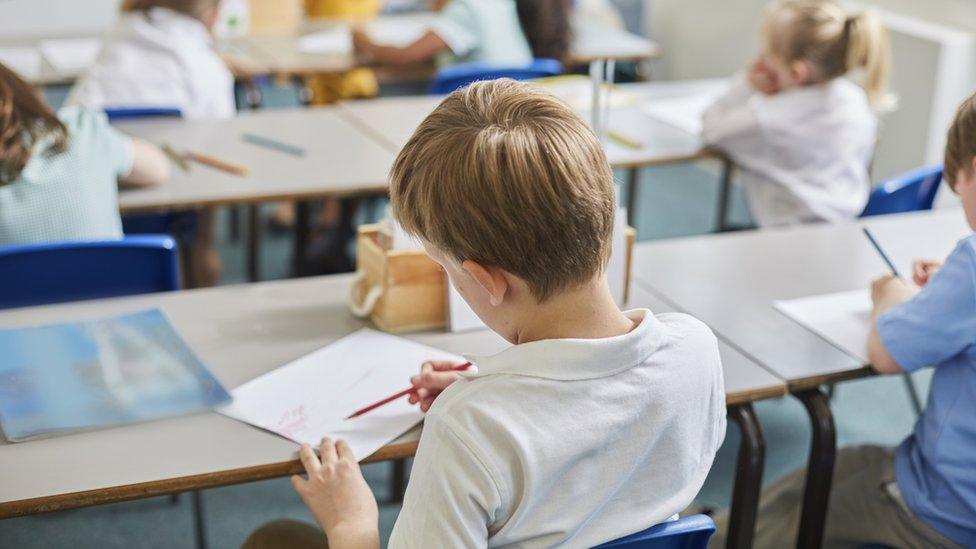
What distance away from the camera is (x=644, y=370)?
1.11m

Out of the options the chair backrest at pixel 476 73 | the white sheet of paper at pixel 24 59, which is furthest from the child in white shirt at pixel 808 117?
the white sheet of paper at pixel 24 59

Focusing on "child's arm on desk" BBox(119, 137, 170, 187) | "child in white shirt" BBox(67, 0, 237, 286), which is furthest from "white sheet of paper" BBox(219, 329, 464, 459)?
"child in white shirt" BBox(67, 0, 237, 286)

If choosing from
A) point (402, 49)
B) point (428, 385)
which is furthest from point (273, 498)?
point (402, 49)

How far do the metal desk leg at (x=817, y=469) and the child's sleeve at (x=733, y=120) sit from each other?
1314mm

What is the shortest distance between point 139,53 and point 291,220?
42.2 inches

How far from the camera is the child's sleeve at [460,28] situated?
12.4ft

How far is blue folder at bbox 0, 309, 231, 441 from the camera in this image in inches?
58.1

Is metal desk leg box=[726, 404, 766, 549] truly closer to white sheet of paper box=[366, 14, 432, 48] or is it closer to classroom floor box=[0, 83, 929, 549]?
classroom floor box=[0, 83, 929, 549]

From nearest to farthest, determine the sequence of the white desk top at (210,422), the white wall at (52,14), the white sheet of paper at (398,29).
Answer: the white desk top at (210,422) → the white sheet of paper at (398,29) → the white wall at (52,14)

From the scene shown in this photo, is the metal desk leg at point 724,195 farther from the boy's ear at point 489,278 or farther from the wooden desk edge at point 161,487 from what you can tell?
the boy's ear at point 489,278

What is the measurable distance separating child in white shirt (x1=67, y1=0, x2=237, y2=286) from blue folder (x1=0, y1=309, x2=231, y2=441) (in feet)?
4.76

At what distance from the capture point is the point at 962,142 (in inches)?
61.8

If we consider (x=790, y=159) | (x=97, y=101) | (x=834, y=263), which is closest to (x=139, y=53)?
(x=97, y=101)

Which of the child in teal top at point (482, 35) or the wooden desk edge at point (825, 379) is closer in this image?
the wooden desk edge at point (825, 379)
